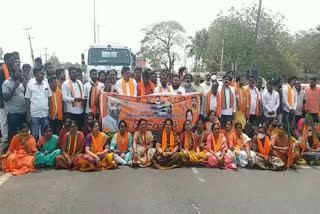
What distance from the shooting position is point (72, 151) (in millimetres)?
6512

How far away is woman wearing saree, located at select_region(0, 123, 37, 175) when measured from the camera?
608 cm

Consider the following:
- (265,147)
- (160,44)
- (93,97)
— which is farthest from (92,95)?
(160,44)

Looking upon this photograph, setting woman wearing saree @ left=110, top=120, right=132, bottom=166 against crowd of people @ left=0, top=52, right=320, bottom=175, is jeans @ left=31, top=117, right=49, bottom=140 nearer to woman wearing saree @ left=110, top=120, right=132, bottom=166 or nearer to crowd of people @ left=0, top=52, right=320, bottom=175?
crowd of people @ left=0, top=52, right=320, bottom=175

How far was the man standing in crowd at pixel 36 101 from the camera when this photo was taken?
261 inches

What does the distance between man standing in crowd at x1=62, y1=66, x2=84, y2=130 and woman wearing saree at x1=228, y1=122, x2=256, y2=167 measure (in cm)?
316

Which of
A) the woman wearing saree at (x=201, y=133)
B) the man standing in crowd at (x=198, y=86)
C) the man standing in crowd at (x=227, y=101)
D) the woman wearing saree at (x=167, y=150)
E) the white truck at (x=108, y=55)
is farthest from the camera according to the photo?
the white truck at (x=108, y=55)

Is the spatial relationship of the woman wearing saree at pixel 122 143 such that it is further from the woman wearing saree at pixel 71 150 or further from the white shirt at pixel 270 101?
the white shirt at pixel 270 101

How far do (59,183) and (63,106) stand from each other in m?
2.24

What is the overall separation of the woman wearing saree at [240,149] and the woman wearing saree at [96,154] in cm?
230

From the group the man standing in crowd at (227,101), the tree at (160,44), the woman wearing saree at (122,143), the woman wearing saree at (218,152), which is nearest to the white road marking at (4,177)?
the woman wearing saree at (122,143)

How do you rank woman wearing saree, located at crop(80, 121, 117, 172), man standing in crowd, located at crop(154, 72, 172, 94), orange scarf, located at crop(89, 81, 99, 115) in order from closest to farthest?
woman wearing saree, located at crop(80, 121, 117, 172), orange scarf, located at crop(89, 81, 99, 115), man standing in crowd, located at crop(154, 72, 172, 94)

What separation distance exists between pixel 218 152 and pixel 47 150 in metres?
3.19

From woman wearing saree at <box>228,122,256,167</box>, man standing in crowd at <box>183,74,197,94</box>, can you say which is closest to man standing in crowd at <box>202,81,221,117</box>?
man standing in crowd at <box>183,74,197,94</box>

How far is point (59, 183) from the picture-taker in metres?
5.45
